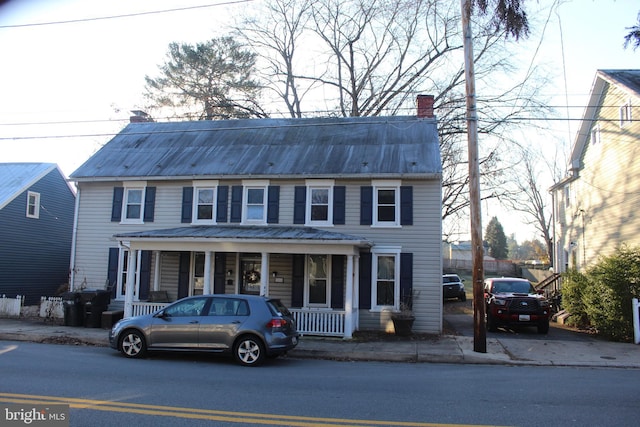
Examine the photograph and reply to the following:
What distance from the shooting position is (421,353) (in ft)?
39.2

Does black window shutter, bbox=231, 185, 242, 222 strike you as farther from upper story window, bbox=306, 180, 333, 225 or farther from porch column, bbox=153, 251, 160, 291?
porch column, bbox=153, 251, 160, 291

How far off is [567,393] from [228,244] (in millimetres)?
9914

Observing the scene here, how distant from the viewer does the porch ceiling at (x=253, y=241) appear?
14.4 m

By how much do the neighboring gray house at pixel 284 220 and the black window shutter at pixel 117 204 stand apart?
0.14 feet

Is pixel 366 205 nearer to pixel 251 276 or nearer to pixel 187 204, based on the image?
pixel 251 276

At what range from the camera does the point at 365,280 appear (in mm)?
16078

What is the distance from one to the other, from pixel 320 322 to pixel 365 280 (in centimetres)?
236

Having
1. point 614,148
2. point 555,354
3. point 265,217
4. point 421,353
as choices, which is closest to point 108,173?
point 265,217

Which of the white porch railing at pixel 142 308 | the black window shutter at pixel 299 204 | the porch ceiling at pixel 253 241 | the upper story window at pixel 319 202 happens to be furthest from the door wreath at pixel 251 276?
the white porch railing at pixel 142 308

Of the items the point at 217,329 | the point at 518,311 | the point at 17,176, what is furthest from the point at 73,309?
the point at 518,311

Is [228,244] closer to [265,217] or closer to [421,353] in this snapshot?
[265,217]

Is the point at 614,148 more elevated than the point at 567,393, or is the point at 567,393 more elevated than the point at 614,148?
the point at 614,148

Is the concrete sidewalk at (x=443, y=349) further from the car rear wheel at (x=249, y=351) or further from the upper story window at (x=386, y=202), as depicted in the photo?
the upper story window at (x=386, y=202)

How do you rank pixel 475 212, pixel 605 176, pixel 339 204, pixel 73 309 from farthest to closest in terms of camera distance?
1. pixel 605 176
2. pixel 339 204
3. pixel 73 309
4. pixel 475 212
